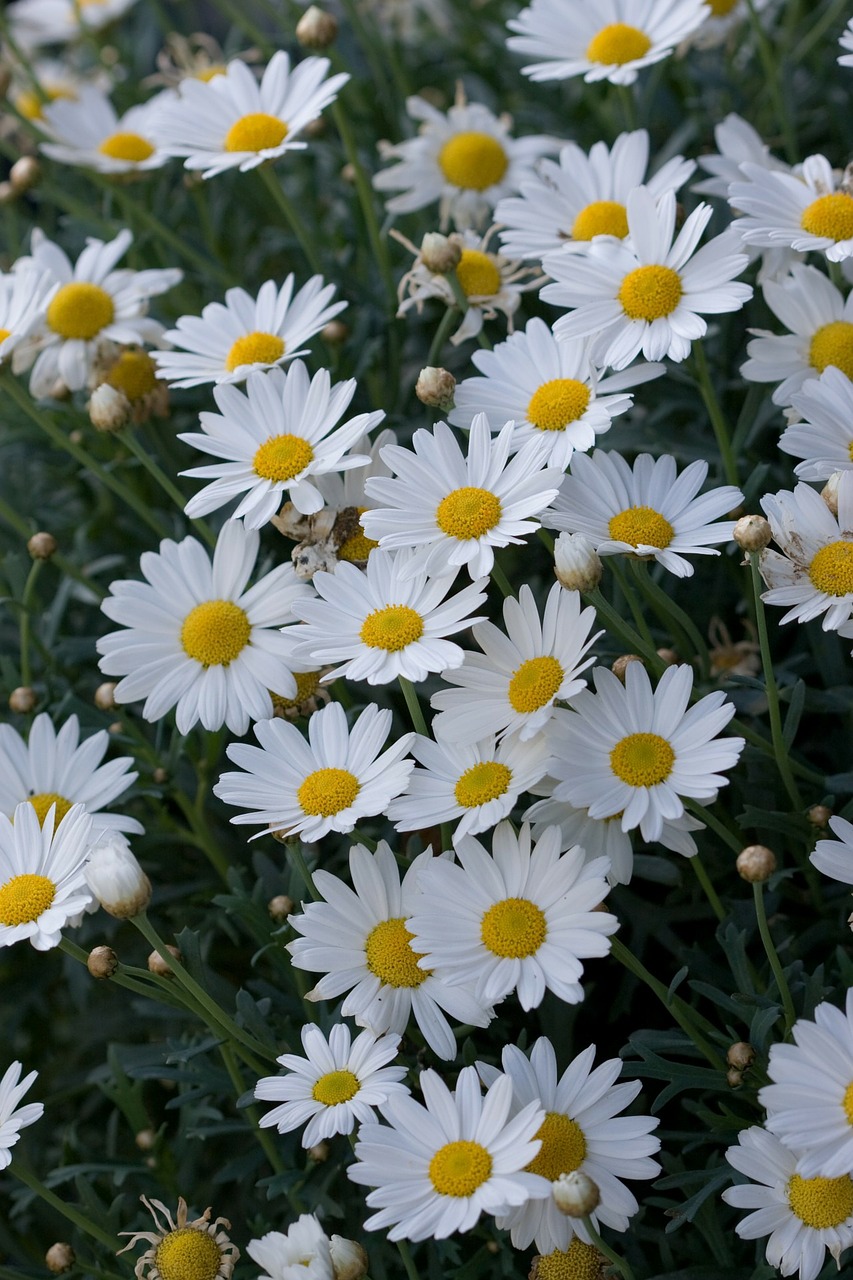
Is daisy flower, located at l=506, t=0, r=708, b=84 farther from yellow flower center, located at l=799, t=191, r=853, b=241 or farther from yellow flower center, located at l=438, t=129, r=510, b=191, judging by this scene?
yellow flower center, located at l=799, t=191, r=853, b=241

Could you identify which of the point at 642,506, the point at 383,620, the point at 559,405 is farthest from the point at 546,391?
the point at 383,620

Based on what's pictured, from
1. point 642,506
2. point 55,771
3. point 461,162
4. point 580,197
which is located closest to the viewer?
point 642,506

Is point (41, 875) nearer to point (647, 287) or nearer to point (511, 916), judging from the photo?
point (511, 916)

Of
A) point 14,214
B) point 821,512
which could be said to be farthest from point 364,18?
point 821,512

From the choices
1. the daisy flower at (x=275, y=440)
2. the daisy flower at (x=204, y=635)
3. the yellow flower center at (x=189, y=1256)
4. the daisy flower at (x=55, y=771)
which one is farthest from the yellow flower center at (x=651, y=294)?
the yellow flower center at (x=189, y=1256)

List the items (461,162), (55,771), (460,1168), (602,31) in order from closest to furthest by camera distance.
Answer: (460,1168) → (55,771) → (602,31) → (461,162)
